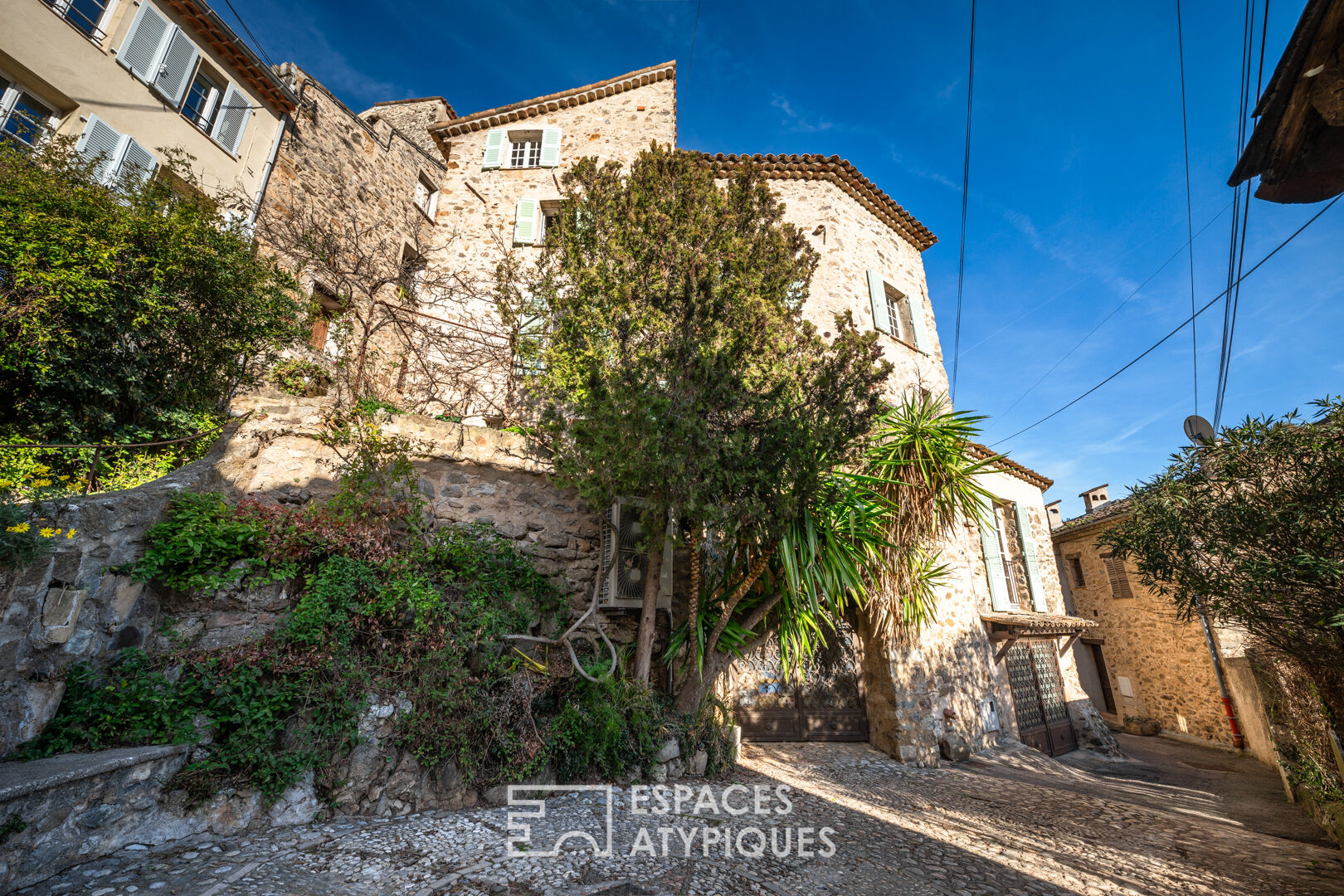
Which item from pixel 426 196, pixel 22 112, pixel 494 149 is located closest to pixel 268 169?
pixel 22 112

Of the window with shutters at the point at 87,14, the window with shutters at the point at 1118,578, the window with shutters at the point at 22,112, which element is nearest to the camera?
the window with shutters at the point at 22,112

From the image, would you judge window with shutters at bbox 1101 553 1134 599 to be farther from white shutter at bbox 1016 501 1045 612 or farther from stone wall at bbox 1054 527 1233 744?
white shutter at bbox 1016 501 1045 612

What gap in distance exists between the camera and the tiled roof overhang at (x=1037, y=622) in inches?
329

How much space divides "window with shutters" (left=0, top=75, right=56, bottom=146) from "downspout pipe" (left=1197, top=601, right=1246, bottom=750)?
2025 cm

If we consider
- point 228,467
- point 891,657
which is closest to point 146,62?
point 228,467

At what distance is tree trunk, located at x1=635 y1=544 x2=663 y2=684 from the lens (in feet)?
16.5

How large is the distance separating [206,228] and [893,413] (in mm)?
7665

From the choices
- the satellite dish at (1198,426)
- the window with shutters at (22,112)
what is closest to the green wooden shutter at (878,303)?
the satellite dish at (1198,426)

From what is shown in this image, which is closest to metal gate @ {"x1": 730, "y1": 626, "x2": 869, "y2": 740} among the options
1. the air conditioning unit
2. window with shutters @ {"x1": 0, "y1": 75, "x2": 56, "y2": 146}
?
the air conditioning unit

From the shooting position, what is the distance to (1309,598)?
425 centimetres

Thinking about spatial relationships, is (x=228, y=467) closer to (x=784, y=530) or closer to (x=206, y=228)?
(x=206, y=228)

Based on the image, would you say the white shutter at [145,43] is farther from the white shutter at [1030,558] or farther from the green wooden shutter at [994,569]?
the white shutter at [1030,558]

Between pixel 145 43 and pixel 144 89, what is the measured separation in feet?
2.41

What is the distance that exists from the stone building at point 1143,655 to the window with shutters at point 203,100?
17.5 m
